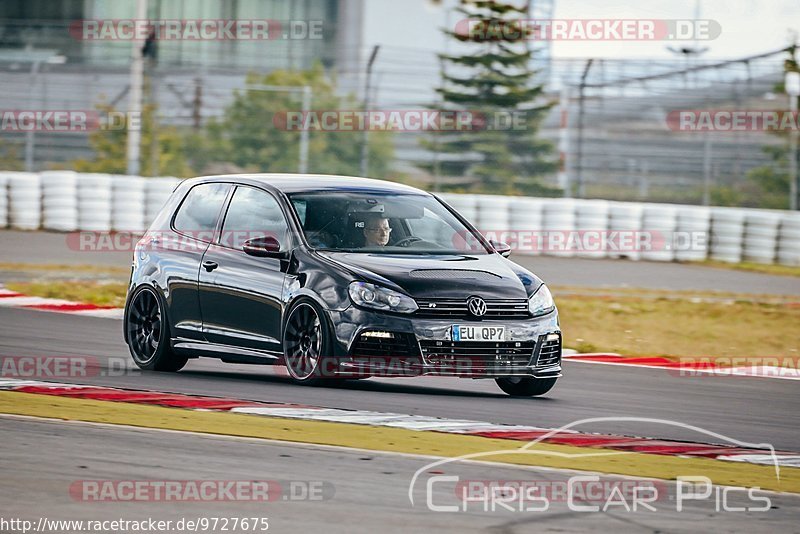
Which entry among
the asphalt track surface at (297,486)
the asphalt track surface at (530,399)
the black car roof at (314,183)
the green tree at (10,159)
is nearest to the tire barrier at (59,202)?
the green tree at (10,159)

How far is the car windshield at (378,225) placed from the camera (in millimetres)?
10102

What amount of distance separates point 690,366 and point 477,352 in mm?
3976

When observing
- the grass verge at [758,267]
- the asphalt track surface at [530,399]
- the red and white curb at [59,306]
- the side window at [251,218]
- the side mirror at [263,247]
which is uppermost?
the side window at [251,218]

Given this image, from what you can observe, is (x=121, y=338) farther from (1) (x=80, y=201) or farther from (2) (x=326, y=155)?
(2) (x=326, y=155)

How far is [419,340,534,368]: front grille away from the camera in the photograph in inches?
369

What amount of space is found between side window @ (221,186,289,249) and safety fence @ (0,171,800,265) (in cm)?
1443

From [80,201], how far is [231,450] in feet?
61.3

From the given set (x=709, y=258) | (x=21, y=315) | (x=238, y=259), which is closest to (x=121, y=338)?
(x=21, y=315)

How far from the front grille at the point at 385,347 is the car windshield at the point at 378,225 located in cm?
82
